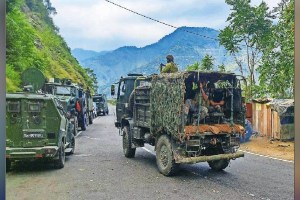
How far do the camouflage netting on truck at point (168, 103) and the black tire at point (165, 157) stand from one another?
0.21m

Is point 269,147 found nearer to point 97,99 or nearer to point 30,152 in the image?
point 30,152

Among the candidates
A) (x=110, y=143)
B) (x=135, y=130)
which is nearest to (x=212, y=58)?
(x=110, y=143)

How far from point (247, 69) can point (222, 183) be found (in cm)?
896

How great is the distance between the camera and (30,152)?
249 inches

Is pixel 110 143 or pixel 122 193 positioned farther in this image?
pixel 110 143

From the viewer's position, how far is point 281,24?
12328mm

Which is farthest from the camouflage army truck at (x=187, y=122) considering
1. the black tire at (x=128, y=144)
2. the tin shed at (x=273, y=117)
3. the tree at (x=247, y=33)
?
the tree at (x=247, y=33)

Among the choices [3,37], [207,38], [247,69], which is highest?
[207,38]

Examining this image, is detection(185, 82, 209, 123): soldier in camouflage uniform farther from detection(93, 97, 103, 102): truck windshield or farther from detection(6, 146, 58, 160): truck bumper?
detection(93, 97, 103, 102): truck windshield

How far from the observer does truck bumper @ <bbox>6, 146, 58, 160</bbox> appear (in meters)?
6.20

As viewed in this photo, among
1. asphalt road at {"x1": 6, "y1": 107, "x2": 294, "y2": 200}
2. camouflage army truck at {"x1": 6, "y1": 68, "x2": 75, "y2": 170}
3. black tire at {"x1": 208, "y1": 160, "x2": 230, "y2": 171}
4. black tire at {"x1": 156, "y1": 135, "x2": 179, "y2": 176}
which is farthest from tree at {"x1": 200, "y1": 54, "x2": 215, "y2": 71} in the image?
camouflage army truck at {"x1": 6, "y1": 68, "x2": 75, "y2": 170}

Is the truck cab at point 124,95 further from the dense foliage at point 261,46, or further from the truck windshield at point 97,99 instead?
the truck windshield at point 97,99

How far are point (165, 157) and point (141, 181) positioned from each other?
78 cm

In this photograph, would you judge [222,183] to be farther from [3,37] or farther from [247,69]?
[247,69]
